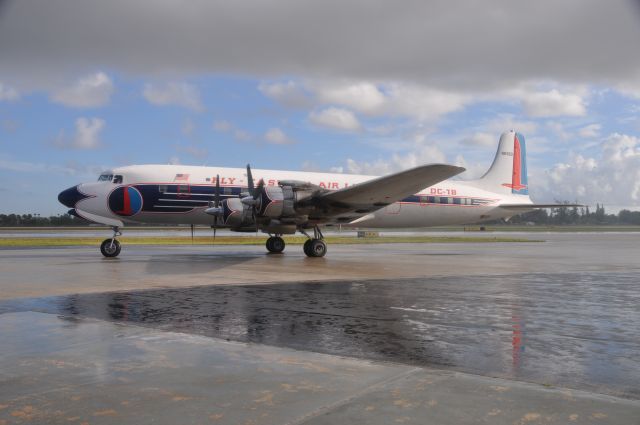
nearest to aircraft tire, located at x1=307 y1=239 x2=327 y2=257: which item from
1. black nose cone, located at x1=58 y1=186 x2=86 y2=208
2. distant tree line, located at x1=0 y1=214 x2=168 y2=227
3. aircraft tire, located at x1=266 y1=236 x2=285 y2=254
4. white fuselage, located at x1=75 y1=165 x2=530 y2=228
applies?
white fuselage, located at x1=75 y1=165 x2=530 y2=228

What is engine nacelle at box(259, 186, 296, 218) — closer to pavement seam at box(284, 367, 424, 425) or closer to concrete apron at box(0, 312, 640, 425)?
concrete apron at box(0, 312, 640, 425)

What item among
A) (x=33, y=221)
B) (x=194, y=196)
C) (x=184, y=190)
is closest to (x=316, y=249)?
(x=194, y=196)

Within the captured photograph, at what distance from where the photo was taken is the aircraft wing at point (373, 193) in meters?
19.6

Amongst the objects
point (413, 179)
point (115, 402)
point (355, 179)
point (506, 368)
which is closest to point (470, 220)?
point (355, 179)

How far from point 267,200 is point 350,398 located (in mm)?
16632

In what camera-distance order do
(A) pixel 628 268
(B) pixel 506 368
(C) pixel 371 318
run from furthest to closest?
(A) pixel 628 268
(C) pixel 371 318
(B) pixel 506 368

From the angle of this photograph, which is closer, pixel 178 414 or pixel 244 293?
pixel 178 414

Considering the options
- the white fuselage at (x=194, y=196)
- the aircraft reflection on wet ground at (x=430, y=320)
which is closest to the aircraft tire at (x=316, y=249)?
the white fuselage at (x=194, y=196)

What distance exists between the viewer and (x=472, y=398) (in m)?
4.50

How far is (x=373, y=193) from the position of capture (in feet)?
70.2

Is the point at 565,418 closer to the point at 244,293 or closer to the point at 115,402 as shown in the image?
the point at 115,402

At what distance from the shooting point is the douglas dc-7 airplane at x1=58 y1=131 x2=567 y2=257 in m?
21.1

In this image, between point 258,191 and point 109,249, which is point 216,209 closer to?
point 258,191

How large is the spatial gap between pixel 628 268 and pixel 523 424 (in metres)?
18.1
